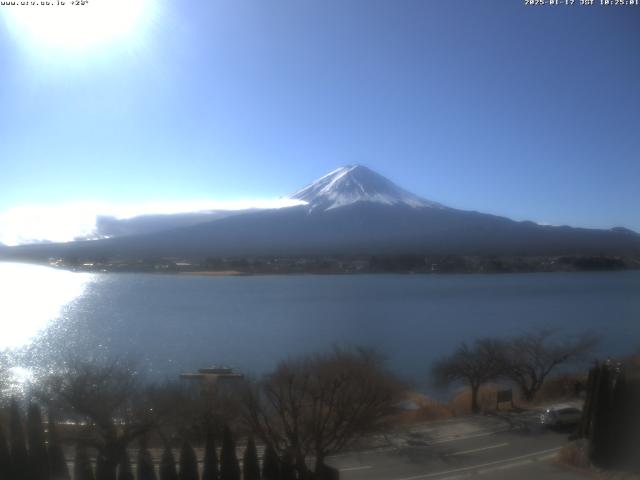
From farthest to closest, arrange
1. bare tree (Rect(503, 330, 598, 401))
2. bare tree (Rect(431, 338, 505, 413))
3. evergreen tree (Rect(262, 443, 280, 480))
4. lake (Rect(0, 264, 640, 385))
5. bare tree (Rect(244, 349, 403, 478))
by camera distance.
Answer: lake (Rect(0, 264, 640, 385))
bare tree (Rect(503, 330, 598, 401))
bare tree (Rect(431, 338, 505, 413))
bare tree (Rect(244, 349, 403, 478))
evergreen tree (Rect(262, 443, 280, 480))

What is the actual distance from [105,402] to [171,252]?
26.1 meters

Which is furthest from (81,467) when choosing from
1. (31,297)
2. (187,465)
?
(31,297)

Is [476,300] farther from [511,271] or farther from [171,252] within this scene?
[171,252]

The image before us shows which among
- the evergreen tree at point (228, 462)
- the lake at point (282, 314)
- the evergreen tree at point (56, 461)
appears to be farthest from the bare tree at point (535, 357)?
the evergreen tree at point (56, 461)

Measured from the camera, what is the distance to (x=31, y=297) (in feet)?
55.9

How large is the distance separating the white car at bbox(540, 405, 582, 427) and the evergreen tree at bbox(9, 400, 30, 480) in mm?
3990

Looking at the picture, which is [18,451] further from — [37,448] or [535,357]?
[535,357]

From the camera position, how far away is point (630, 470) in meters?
3.65

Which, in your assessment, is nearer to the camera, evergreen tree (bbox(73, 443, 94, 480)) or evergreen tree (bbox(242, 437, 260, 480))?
evergreen tree (bbox(73, 443, 94, 480))

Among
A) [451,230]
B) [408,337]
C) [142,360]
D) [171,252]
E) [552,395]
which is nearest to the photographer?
[552,395]

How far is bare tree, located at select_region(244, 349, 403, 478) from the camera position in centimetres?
394

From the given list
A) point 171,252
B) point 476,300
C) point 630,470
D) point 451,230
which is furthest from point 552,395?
point 451,230

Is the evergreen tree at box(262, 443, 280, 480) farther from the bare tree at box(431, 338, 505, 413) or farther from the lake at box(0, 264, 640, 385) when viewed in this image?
the bare tree at box(431, 338, 505, 413)

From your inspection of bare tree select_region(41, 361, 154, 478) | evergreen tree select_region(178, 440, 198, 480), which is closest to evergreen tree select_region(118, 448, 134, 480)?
bare tree select_region(41, 361, 154, 478)
